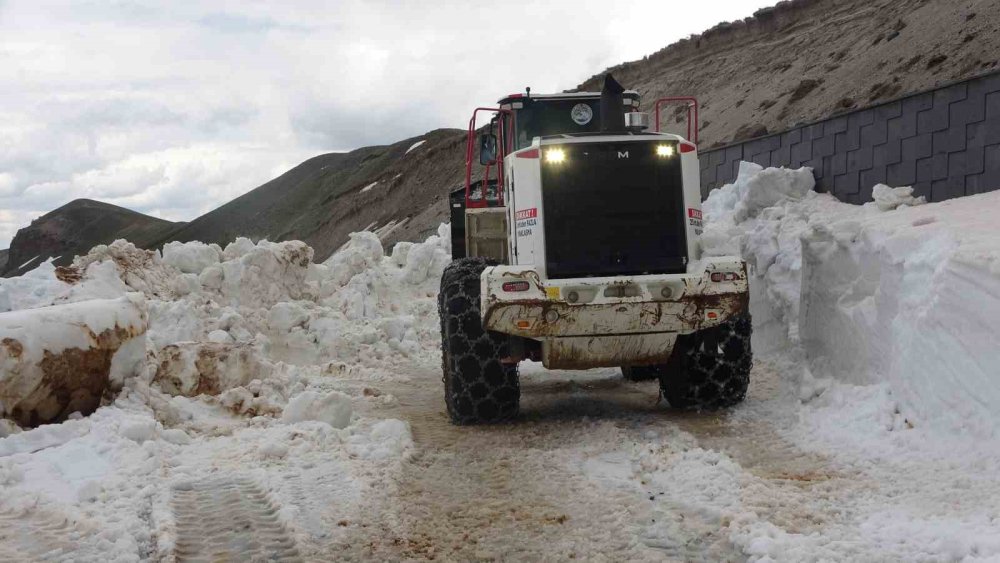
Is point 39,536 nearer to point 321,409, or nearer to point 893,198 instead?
point 321,409

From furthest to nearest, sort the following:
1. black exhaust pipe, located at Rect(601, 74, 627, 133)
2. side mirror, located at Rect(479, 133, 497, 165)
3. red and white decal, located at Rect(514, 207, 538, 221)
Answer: side mirror, located at Rect(479, 133, 497, 165)
black exhaust pipe, located at Rect(601, 74, 627, 133)
red and white decal, located at Rect(514, 207, 538, 221)

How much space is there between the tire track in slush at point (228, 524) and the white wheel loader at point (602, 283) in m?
2.34

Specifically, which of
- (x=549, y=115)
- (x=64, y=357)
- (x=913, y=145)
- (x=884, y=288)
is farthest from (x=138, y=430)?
(x=913, y=145)

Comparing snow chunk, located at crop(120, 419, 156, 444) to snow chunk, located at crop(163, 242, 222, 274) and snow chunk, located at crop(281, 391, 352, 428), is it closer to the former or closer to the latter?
snow chunk, located at crop(281, 391, 352, 428)

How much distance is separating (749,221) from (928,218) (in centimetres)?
329

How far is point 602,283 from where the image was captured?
6.77 m

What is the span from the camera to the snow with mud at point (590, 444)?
4555 mm

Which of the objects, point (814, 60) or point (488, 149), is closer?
point (488, 149)

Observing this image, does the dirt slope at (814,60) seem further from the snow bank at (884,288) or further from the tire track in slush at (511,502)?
the tire track in slush at (511,502)

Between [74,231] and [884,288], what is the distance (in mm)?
98912

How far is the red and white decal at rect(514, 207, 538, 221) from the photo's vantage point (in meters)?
7.11

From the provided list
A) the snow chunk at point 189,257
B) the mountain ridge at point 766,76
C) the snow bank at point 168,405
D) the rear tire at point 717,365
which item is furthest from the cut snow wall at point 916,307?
the snow chunk at point 189,257

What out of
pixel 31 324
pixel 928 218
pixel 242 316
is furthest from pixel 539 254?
pixel 242 316

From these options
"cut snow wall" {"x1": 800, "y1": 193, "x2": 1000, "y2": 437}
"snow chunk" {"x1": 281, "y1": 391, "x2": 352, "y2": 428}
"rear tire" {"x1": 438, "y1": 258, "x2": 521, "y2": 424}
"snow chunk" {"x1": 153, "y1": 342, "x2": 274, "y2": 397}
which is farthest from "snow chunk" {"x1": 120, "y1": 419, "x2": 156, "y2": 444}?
"cut snow wall" {"x1": 800, "y1": 193, "x2": 1000, "y2": 437}
